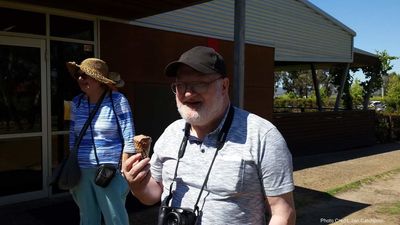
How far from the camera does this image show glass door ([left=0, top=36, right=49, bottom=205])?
5.90m

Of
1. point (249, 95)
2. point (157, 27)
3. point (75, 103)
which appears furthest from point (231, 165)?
point (249, 95)

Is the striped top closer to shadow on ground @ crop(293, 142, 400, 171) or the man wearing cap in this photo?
the man wearing cap

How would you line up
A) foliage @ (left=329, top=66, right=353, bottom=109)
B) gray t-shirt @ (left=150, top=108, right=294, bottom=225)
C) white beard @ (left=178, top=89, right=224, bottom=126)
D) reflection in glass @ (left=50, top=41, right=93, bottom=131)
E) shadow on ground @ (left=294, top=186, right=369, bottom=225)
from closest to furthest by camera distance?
gray t-shirt @ (left=150, top=108, right=294, bottom=225) → white beard @ (left=178, top=89, right=224, bottom=126) → shadow on ground @ (left=294, top=186, right=369, bottom=225) → reflection in glass @ (left=50, top=41, right=93, bottom=131) → foliage @ (left=329, top=66, right=353, bottom=109)

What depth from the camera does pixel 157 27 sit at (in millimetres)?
7828

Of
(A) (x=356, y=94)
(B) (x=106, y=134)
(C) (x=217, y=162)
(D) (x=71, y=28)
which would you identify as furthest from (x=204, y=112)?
(A) (x=356, y=94)

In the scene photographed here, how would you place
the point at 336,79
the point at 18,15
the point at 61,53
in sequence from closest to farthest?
the point at 18,15, the point at 61,53, the point at 336,79

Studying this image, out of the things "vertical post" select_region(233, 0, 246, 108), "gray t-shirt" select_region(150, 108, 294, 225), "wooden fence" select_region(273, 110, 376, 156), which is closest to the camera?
"gray t-shirt" select_region(150, 108, 294, 225)

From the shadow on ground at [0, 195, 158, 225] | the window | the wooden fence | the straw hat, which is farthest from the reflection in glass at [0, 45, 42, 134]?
the wooden fence

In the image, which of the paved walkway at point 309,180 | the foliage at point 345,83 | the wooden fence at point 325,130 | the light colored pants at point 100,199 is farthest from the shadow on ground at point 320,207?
the foliage at point 345,83

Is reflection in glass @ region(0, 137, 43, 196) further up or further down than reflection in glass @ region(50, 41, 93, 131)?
further down

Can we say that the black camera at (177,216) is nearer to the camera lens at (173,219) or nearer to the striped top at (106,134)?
the camera lens at (173,219)

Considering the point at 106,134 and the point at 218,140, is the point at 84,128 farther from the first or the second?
the point at 218,140

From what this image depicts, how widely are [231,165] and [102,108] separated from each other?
1.88 m

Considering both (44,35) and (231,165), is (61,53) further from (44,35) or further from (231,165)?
(231,165)
